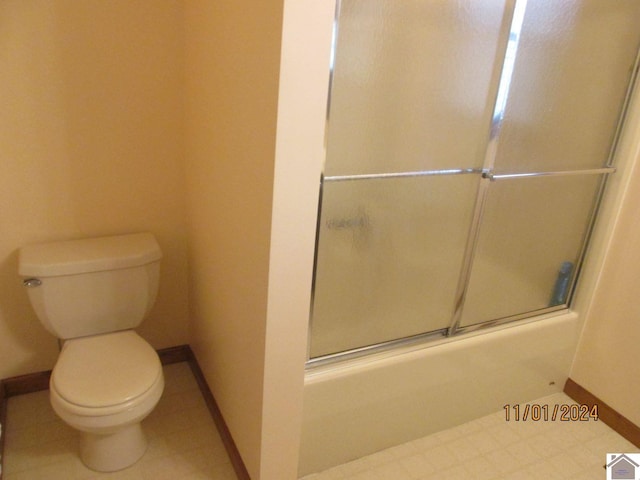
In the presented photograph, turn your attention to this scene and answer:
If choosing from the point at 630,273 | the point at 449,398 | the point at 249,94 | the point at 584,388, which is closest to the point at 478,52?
the point at 249,94

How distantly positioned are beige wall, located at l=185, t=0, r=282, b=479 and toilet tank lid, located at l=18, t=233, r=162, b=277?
0.68 feet

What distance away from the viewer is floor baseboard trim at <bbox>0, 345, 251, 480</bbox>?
1779 mm

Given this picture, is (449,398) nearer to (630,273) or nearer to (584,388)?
(584,388)

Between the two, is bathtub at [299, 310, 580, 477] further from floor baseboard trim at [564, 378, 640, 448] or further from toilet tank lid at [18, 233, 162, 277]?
toilet tank lid at [18, 233, 162, 277]

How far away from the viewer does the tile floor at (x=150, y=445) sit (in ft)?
5.69

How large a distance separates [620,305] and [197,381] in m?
1.76

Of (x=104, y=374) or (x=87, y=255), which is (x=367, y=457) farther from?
(x=87, y=255)

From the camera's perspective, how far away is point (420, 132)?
1.61 m

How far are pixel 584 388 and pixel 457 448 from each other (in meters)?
0.70

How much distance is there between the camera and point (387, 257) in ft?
5.65

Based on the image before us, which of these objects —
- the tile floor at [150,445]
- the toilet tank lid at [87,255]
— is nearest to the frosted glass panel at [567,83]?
the toilet tank lid at [87,255]

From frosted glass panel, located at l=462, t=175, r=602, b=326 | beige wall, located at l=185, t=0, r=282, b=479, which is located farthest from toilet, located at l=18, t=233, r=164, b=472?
frosted glass panel, located at l=462, t=175, r=602, b=326

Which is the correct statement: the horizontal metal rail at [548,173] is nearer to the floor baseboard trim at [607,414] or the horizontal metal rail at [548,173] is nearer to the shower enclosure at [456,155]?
the shower enclosure at [456,155]
